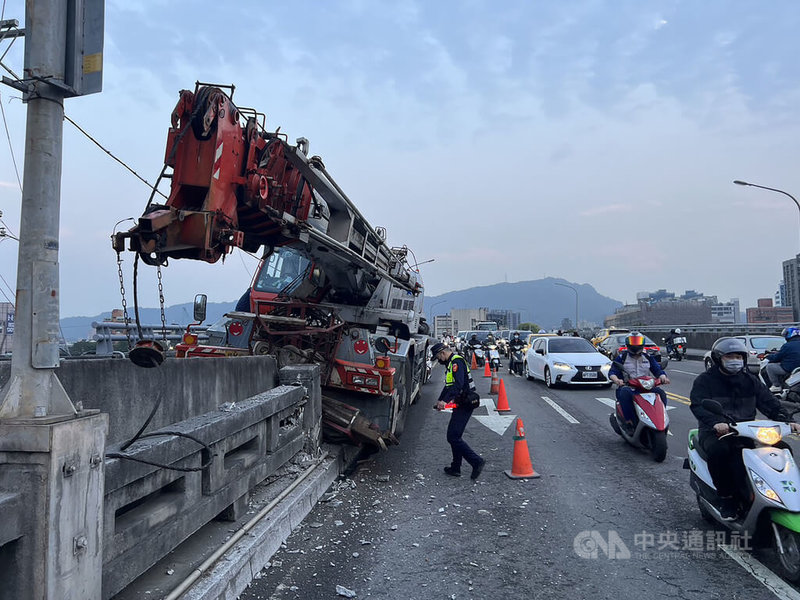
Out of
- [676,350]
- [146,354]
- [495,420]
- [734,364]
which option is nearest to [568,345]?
[495,420]

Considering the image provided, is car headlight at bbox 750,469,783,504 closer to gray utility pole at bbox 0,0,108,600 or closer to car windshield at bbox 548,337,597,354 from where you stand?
gray utility pole at bbox 0,0,108,600

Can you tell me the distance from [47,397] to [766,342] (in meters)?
21.4

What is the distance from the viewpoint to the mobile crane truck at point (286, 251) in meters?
5.35

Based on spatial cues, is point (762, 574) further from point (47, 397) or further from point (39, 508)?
point (47, 397)

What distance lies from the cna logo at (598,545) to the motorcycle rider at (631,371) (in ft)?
11.7

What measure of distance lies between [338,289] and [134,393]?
13.6ft

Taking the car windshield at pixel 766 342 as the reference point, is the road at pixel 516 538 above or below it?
below

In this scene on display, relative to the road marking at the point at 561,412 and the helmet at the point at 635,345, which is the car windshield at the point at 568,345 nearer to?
the road marking at the point at 561,412

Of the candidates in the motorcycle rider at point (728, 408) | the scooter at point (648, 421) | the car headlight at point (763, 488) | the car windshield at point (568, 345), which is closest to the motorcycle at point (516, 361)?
the car windshield at point (568, 345)

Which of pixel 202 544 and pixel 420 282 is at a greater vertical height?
pixel 420 282

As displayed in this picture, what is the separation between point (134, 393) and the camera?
5.45 metres

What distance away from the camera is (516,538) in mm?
5273

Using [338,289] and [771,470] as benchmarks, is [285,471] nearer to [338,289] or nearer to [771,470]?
[338,289]

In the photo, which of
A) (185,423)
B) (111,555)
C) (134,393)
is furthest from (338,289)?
(111,555)
